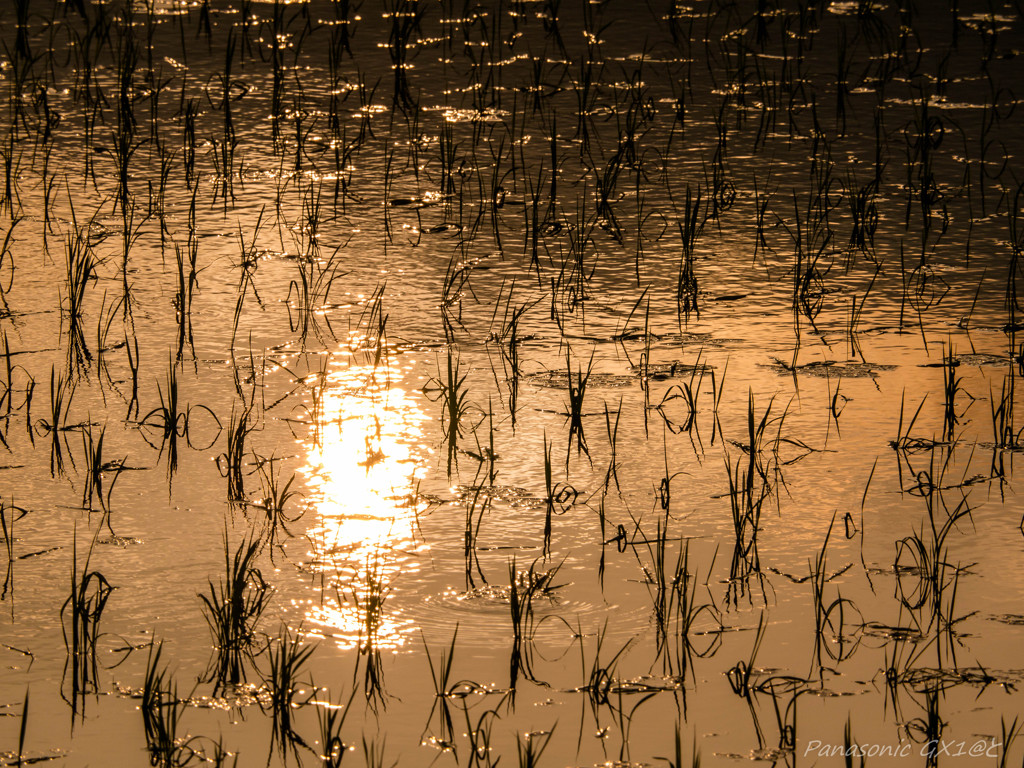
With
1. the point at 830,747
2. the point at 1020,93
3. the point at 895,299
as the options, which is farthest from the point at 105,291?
the point at 1020,93

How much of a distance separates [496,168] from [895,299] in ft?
4.93

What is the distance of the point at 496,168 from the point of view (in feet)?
16.4

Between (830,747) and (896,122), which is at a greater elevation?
(896,122)

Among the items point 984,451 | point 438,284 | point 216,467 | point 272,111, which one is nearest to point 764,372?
point 984,451

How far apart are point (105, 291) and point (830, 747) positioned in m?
2.80

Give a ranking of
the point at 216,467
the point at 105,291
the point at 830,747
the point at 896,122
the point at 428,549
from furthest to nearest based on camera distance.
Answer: the point at 896,122, the point at 105,291, the point at 216,467, the point at 428,549, the point at 830,747

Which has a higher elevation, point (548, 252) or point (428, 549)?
point (548, 252)

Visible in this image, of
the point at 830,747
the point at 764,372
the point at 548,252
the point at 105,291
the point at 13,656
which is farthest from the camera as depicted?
the point at 548,252

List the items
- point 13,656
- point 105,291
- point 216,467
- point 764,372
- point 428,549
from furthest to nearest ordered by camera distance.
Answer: point 105,291 < point 764,372 < point 216,467 < point 428,549 < point 13,656

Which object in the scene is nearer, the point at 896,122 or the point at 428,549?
the point at 428,549

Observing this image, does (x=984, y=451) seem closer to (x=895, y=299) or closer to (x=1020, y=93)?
(x=895, y=299)

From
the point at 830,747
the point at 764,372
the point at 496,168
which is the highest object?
the point at 496,168

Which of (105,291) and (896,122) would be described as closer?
(105,291)

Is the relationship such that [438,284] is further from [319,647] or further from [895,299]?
[319,647]
